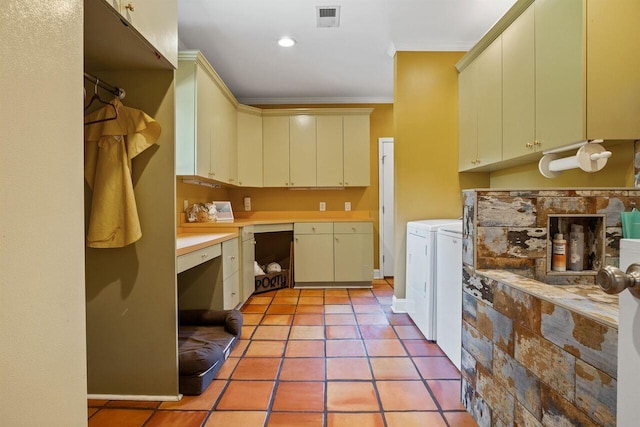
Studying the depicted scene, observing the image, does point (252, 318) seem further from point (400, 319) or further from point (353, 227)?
point (353, 227)

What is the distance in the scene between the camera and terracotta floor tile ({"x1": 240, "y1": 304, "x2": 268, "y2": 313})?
3179 mm

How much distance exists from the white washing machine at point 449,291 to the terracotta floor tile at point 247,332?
1442 mm

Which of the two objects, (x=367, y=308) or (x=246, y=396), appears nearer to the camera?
(x=246, y=396)

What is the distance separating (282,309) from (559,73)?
9.27ft

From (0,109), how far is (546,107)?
2344mm

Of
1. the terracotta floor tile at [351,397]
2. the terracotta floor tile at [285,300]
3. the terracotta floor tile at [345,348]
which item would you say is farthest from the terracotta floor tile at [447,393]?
the terracotta floor tile at [285,300]

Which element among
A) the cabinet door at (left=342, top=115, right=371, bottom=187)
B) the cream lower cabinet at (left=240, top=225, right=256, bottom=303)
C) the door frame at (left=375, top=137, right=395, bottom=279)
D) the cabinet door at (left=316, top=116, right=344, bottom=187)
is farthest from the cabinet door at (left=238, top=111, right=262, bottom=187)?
the door frame at (left=375, top=137, right=395, bottom=279)

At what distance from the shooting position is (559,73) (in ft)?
5.84

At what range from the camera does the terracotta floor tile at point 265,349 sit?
225 centimetres

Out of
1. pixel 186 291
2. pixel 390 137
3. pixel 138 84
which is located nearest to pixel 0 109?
pixel 138 84

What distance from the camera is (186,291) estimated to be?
102 inches

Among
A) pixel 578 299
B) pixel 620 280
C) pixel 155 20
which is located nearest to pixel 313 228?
pixel 155 20

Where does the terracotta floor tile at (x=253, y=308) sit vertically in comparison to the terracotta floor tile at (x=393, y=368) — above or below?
above

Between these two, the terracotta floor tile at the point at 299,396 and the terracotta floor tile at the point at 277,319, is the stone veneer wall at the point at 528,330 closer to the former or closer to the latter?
the terracotta floor tile at the point at 299,396
